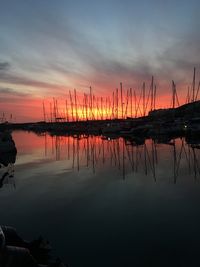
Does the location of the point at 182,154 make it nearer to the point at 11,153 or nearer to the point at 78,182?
the point at 78,182

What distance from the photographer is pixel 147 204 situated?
54.8 ft

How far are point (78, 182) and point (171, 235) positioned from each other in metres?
12.6

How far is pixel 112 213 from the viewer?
15.3 metres

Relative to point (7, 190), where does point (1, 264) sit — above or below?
above

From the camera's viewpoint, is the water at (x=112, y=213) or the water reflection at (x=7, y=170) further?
the water at (x=112, y=213)

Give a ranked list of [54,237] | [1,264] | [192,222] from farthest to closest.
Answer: [192,222], [54,237], [1,264]

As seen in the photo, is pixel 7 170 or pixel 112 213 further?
pixel 7 170

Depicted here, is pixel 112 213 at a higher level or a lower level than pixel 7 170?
higher

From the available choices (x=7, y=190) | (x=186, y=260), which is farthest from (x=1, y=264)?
(x=7, y=190)

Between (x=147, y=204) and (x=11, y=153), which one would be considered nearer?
(x=147, y=204)

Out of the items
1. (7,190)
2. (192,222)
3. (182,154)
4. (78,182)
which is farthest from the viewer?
(182,154)

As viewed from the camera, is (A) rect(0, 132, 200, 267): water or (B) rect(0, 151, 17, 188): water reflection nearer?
(B) rect(0, 151, 17, 188): water reflection

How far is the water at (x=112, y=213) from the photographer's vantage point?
10781 mm

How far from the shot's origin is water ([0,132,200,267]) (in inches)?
424
